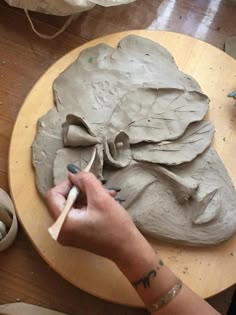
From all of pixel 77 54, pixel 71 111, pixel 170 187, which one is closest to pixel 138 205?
pixel 170 187

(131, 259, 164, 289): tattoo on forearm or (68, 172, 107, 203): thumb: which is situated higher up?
(68, 172, 107, 203): thumb

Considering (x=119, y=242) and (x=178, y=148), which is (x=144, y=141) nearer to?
(x=178, y=148)

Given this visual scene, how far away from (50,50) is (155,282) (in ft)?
2.53

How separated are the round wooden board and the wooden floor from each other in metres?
0.12

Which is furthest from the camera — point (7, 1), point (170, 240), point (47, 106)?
point (7, 1)

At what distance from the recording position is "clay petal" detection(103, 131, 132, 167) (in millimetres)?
1054

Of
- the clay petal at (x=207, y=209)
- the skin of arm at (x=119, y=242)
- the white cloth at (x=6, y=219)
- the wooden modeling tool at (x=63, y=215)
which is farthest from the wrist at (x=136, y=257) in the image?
the white cloth at (x=6, y=219)

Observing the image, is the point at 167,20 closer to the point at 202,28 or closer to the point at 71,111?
the point at 202,28

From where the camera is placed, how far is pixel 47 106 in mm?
1179

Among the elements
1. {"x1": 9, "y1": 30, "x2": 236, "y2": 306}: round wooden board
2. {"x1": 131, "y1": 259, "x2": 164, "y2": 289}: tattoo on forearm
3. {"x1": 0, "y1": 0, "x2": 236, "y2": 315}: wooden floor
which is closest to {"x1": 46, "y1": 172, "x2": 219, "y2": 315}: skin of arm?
{"x1": 131, "y1": 259, "x2": 164, "y2": 289}: tattoo on forearm

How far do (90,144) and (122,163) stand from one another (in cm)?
8

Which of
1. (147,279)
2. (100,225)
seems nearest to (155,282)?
(147,279)

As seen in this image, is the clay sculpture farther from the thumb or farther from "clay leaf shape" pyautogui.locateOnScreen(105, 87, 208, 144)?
the thumb

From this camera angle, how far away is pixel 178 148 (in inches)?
43.4
